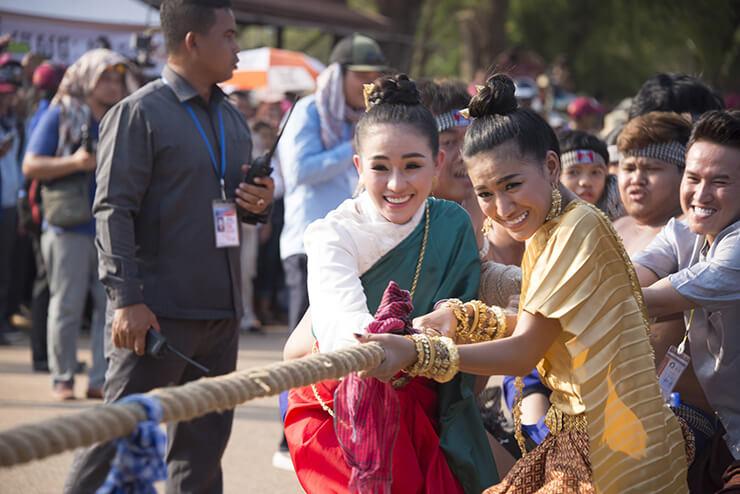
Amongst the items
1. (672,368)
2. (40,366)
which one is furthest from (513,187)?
(40,366)

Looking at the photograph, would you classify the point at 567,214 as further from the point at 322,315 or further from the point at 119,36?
the point at 119,36

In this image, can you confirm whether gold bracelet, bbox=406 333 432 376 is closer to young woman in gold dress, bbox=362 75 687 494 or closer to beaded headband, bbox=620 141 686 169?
young woman in gold dress, bbox=362 75 687 494

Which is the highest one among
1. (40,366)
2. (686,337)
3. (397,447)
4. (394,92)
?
(394,92)

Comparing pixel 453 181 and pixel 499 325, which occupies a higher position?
pixel 453 181

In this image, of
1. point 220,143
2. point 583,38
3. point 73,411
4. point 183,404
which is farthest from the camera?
point 583,38

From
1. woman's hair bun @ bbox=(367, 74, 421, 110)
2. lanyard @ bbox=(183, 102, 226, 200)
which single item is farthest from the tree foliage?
woman's hair bun @ bbox=(367, 74, 421, 110)

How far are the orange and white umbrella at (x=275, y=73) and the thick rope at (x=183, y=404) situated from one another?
10252mm

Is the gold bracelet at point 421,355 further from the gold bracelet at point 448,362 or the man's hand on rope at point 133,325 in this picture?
the man's hand on rope at point 133,325

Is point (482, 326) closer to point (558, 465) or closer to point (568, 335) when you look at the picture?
point (568, 335)

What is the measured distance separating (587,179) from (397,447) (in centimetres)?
251

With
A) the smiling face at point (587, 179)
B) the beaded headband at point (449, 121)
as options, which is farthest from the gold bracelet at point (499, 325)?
the smiling face at point (587, 179)

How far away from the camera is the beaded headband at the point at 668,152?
3.79m

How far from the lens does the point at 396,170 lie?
9.69 feet

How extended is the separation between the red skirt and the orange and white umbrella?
953cm
